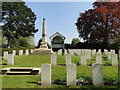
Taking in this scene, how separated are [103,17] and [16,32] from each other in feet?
73.1

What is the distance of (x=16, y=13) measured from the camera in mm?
33562

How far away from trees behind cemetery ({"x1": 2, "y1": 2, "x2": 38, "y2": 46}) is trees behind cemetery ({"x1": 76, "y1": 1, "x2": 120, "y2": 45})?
1626cm

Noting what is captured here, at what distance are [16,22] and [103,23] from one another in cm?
2248

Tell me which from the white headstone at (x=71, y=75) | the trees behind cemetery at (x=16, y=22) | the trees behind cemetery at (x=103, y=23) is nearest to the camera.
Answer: the white headstone at (x=71, y=75)

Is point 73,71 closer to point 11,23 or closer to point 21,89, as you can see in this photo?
point 21,89

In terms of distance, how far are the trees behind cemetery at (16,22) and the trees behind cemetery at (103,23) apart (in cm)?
1626

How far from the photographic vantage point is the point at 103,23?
23.9 metres

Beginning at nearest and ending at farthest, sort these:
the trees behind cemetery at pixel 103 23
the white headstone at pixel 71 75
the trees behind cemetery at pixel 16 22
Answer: the white headstone at pixel 71 75, the trees behind cemetery at pixel 103 23, the trees behind cemetery at pixel 16 22

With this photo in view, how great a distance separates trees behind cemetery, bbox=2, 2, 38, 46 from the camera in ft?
102

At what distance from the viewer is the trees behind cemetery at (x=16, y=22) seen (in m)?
31.2

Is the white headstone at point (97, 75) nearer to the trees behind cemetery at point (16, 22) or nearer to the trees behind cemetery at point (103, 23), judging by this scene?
the trees behind cemetery at point (103, 23)

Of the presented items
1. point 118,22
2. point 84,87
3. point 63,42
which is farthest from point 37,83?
point 63,42

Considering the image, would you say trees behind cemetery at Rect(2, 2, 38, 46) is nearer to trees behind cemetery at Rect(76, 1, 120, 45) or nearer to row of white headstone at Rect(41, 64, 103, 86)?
trees behind cemetery at Rect(76, 1, 120, 45)

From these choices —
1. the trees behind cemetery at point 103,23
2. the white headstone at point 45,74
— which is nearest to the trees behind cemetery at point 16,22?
the trees behind cemetery at point 103,23
